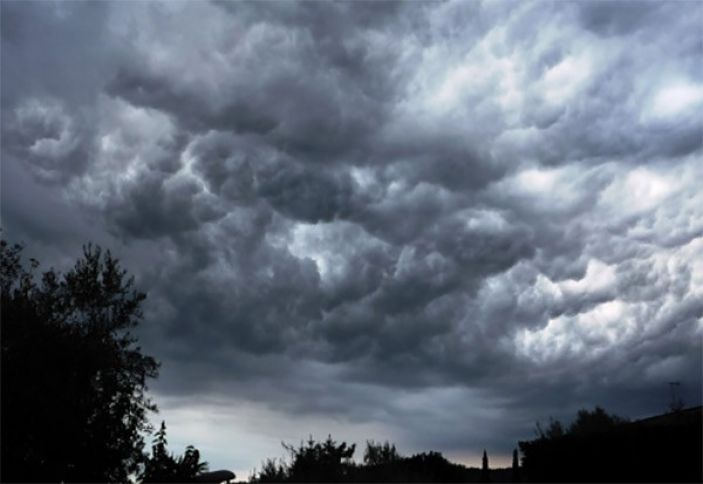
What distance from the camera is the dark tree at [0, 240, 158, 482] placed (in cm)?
3375

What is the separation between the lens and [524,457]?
27.4 meters

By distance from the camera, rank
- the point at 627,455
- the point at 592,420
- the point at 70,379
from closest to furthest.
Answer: the point at 627,455 < the point at 70,379 < the point at 592,420

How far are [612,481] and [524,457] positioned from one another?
14.8 ft

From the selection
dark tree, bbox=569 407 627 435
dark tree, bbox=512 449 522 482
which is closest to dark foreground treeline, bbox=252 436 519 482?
dark tree, bbox=512 449 522 482

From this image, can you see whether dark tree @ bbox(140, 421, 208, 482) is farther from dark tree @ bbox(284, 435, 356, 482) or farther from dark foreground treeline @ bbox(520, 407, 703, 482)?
dark foreground treeline @ bbox(520, 407, 703, 482)

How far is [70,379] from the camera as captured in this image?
116 feet

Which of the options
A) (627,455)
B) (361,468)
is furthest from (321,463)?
(627,455)

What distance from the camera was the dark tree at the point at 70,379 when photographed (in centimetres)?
3375

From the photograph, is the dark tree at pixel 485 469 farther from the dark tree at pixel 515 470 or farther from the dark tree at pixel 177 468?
the dark tree at pixel 177 468

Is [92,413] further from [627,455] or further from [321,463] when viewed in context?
[627,455]

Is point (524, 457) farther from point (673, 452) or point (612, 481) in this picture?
point (673, 452)

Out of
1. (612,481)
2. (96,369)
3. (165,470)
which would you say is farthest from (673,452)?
(96,369)

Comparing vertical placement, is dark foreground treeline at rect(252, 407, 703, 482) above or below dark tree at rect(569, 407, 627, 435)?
below

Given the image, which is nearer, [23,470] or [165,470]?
[23,470]
